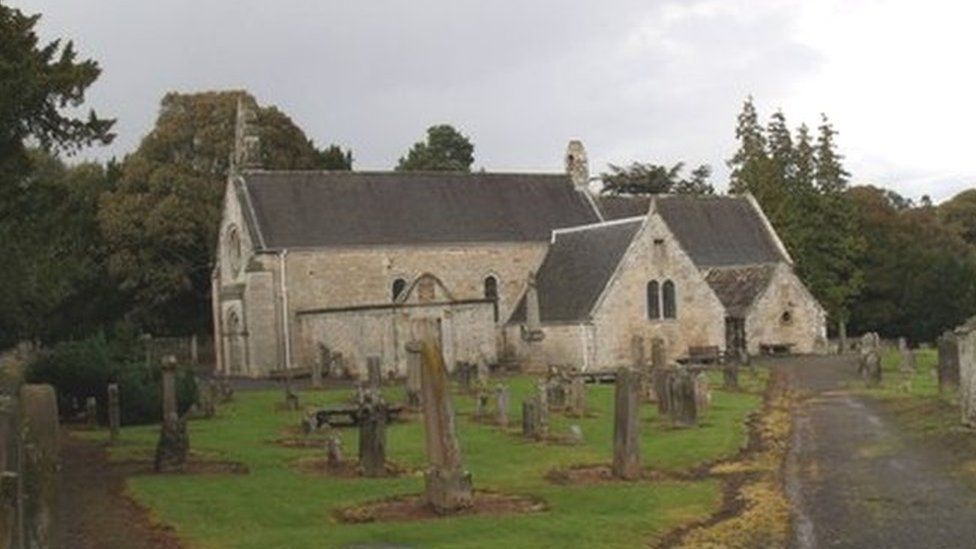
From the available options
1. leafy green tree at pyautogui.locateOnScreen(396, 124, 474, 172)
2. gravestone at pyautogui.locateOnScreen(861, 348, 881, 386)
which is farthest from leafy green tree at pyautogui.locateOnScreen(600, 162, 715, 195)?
gravestone at pyautogui.locateOnScreen(861, 348, 881, 386)

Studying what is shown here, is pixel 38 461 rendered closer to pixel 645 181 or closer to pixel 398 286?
pixel 398 286

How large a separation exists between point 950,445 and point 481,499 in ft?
33.7

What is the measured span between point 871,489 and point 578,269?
37059 mm

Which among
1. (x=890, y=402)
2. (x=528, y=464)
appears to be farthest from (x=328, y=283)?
(x=528, y=464)

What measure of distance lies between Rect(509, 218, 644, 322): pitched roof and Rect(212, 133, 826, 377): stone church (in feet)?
0.32

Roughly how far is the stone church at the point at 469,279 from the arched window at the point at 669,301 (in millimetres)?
54

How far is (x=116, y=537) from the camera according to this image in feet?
50.6

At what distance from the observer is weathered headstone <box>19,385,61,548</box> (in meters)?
11.0

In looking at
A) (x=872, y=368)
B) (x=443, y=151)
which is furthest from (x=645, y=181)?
(x=872, y=368)

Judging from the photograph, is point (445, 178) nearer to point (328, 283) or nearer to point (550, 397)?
point (328, 283)

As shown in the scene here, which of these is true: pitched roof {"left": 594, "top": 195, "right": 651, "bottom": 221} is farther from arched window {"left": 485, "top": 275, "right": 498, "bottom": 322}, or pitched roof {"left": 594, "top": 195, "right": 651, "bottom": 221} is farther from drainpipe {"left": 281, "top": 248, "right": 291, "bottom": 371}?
drainpipe {"left": 281, "top": 248, "right": 291, "bottom": 371}

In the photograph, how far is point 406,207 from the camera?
5806 centimetres

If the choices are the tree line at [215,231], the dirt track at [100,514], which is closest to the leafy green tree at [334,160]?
the tree line at [215,231]

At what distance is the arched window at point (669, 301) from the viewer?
53500 mm
